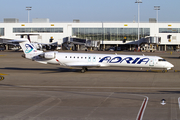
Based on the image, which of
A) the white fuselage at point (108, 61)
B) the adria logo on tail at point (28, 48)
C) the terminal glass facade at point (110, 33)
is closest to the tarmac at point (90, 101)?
the white fuselage at point (108, 61)

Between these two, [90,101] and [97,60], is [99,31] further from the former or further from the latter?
[90,101]

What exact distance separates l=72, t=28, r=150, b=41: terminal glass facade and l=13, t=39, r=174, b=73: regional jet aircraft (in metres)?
69.2

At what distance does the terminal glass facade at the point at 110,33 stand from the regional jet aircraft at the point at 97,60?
2726 inches

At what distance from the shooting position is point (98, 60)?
101ft

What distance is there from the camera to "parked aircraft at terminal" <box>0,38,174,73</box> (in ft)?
99.2

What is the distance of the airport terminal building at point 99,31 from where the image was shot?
98.3m

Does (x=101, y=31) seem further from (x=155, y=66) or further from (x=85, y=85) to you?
(x=85, y=85)

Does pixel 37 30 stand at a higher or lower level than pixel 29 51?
higher

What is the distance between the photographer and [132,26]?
3907 inches

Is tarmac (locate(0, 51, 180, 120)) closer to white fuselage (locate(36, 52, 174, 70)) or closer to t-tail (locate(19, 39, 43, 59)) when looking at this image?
white fuselage (locate(36, 52, 174, 70))

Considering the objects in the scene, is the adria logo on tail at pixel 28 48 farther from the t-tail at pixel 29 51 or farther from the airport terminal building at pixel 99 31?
the airport terminal building at pixel 99 31

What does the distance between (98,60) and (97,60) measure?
0.14 meters

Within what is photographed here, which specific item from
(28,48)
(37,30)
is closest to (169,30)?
Result: (37,30)

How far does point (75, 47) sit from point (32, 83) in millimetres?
73103
